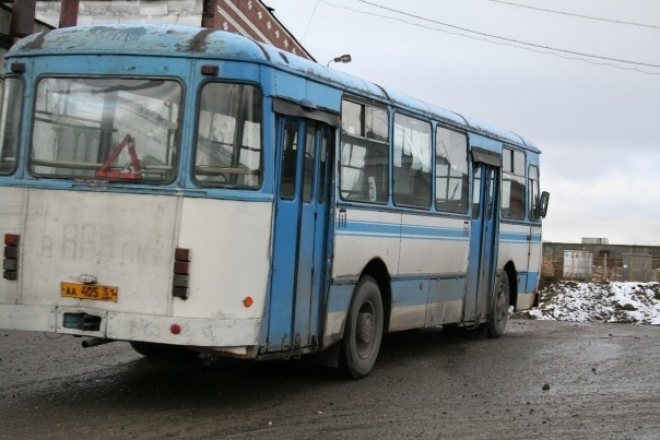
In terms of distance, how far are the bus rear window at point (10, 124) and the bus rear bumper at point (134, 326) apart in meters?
1.21

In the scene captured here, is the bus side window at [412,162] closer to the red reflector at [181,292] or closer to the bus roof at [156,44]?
the bus roof at [156,44]

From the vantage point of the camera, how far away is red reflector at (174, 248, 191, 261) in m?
6.98

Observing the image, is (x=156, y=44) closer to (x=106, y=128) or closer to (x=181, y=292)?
(x=106, y=128)

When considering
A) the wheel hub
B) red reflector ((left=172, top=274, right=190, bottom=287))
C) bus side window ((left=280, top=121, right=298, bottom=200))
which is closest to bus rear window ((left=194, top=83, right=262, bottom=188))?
bus side window ((left=280, top=121, right=298, bottom=200))

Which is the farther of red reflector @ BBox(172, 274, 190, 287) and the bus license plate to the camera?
the bus license plate

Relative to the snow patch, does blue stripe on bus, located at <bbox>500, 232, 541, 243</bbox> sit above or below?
above

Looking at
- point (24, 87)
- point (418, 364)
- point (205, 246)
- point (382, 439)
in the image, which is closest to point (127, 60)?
point (24, 87)

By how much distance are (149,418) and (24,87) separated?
298cm

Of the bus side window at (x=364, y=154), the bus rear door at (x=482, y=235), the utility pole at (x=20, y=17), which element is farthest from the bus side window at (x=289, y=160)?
the utility pole at (x=20, y=17)

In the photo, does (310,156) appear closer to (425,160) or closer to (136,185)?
(136,185)

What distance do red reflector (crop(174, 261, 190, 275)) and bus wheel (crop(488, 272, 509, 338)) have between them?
755 centimetres

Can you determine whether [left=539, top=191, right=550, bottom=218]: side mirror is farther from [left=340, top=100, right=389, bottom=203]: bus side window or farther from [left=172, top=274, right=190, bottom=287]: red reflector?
[left=172, top=274, right=190, bottom=287]: red reflector

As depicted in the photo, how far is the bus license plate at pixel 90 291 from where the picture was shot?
7121mm

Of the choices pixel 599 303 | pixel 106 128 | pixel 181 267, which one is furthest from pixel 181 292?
pixel 599 303
